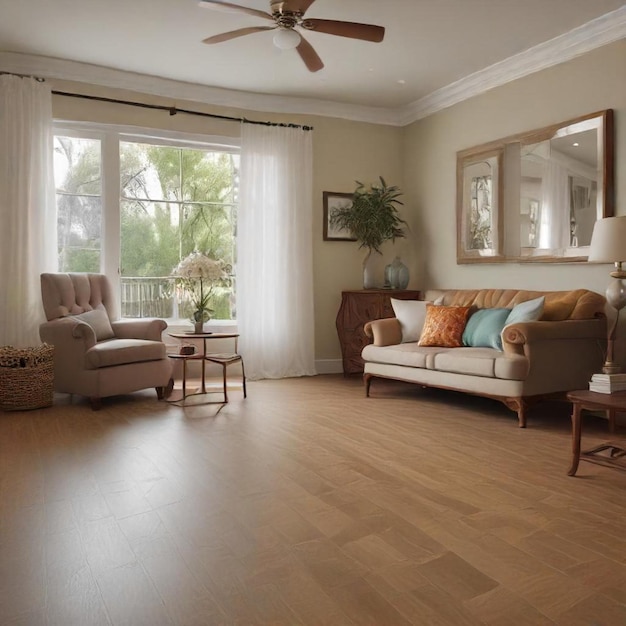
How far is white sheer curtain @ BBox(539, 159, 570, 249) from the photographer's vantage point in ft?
15.5

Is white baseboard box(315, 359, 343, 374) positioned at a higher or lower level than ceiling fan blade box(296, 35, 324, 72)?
lower

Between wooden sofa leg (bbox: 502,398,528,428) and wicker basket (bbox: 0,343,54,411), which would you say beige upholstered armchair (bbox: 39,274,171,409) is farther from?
wooden sofa leg (bbox: 502,398,528,428)

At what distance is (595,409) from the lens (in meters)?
2.85

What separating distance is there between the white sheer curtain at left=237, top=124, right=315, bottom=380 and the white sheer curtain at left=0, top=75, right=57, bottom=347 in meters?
1.84

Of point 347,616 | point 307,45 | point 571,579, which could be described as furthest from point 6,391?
point 571,579

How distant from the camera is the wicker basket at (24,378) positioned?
4.43 meters

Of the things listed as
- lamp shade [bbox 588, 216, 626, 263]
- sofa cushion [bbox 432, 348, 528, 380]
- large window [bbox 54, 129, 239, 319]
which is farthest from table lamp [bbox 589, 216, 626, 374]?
large window [bbox 54, 129, 239, 319]

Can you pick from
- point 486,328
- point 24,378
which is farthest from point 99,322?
point 486,328

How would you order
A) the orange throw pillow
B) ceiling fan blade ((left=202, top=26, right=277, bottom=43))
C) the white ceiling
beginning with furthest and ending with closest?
the orange throw pillow → the white ceiling → ceiling fan blade ((left=202, top=26, right=277, bottom=43))

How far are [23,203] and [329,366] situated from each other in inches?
134

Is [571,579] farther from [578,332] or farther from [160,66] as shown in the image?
[160,66]

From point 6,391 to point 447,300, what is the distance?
374cm

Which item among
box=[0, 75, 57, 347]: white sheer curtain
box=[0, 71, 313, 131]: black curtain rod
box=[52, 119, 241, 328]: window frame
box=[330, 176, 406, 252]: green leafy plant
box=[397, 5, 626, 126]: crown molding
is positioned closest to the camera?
box=[397, 5, 626, 126]: crown molding

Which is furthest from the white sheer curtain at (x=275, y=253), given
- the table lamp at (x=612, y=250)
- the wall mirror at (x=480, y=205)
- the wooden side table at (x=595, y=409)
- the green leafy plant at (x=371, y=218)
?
the wooden side table at (x=595, y=409)
